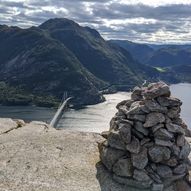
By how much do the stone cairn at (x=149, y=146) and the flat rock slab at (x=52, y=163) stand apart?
45.2 inches

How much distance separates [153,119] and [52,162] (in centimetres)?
756

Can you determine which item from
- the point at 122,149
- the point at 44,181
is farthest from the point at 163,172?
the point at 44,181

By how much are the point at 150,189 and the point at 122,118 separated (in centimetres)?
529

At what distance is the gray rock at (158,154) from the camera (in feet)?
88.9

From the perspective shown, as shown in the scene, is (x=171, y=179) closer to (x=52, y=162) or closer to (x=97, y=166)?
(x=97, y=166)

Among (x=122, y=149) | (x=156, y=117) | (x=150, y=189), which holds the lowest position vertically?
(x=150, y=189)

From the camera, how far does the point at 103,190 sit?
26.5m

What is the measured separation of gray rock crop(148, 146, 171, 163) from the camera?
Answer: 88.9 ft

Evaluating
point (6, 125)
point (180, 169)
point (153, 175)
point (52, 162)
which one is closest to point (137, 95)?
point (180, 169)

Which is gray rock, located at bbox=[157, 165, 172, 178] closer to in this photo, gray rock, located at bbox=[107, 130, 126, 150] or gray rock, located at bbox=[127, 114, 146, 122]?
gray rock, located at bbox=[107, 130, 126, 150]

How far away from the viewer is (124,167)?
27.3 m

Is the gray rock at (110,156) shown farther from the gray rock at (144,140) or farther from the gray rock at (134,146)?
the gray rock at (144,140)

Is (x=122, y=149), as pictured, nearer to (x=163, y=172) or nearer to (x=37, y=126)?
(x=163, y=172)

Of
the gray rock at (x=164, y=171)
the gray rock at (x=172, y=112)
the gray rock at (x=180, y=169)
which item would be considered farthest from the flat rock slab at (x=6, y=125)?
the gray rock at (x=180, y=169)
